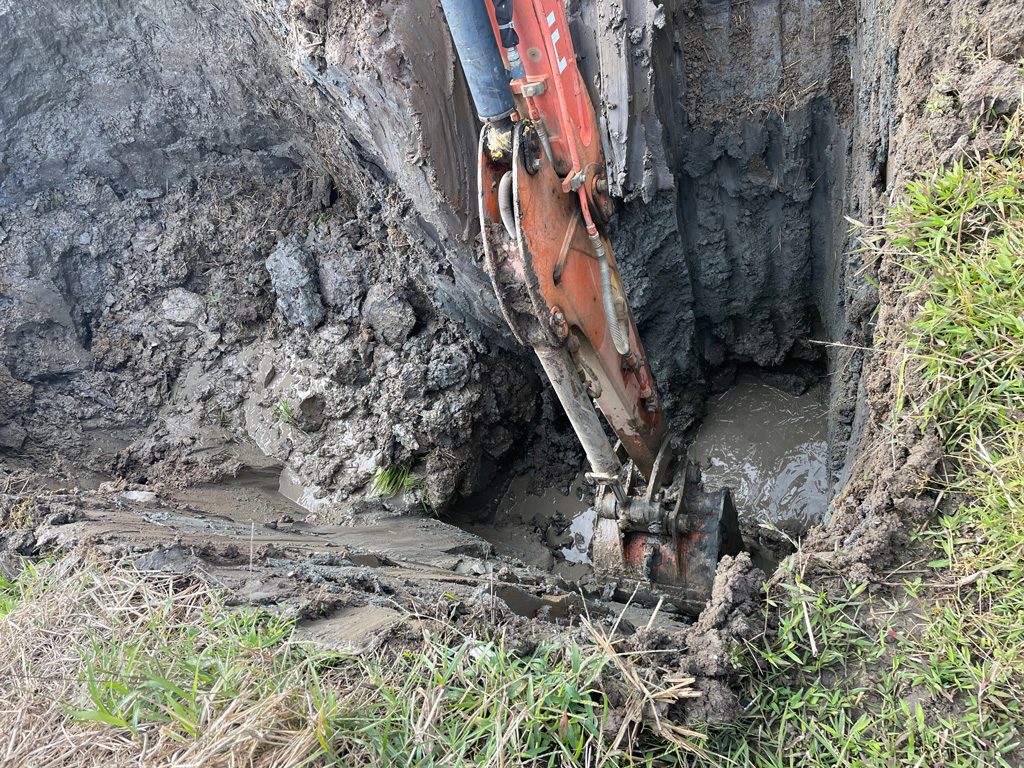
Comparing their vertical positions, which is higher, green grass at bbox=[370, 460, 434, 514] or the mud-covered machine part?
the mud-covered machine part

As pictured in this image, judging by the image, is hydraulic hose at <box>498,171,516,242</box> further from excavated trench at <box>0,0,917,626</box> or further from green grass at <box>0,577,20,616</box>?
green grass at <box>0,577,20,616</box>

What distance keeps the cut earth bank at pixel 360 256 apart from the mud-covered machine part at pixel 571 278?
28.8 inches

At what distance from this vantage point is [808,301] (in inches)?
186

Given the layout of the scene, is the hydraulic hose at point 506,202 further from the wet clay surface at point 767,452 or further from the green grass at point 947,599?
the wet clay surface at point 767,452

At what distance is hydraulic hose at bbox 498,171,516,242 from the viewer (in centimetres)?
237

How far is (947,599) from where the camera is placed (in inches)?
72.1

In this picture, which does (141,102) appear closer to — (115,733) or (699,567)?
(115,733)

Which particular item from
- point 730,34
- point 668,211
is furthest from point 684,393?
point 730,34

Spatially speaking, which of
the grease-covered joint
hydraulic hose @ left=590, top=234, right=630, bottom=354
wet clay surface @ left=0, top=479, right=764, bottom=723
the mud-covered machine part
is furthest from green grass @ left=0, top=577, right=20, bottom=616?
hydraulic hose @ left=590, top=234, right=630, bottom=354

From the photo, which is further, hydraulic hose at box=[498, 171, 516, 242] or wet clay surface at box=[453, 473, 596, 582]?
wet clay surface at box=[453, 473, 596, 582]

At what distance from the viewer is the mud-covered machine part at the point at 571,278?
2463 mm

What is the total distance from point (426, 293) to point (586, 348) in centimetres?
206

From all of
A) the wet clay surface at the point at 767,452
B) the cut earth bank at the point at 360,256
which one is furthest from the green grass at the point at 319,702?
the wet clay surface at the point at 767,452

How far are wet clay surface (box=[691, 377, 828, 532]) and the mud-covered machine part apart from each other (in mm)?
1113
